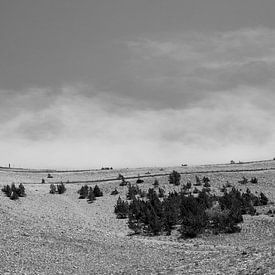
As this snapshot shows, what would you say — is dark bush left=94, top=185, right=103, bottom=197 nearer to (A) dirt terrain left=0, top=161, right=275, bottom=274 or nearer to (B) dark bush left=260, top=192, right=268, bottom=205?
(A) dirt terrain left=0, top=161, right=275, bottom=274

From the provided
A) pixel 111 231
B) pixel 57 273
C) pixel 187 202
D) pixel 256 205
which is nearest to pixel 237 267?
pixel 57 273

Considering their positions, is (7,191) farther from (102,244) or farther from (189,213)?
(102,244)

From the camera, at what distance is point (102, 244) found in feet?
83.3

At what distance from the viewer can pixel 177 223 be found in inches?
1334

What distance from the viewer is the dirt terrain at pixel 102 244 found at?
19.6 m

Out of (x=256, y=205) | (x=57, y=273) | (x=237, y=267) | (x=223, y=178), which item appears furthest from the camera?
(x=223, y=178)

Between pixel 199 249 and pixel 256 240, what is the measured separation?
4706mm

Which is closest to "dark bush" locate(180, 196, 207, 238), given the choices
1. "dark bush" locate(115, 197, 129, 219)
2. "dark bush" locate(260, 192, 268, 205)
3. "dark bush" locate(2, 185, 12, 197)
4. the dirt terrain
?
the dirt terrain

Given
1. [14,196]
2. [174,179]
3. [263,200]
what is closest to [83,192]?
[14,196]

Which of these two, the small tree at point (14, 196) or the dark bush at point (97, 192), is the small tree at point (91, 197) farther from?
the small tree at point (14, 196)

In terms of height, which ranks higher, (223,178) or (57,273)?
(223,178)

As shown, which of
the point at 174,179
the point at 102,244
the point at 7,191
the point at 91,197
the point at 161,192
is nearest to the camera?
the point at 102,244

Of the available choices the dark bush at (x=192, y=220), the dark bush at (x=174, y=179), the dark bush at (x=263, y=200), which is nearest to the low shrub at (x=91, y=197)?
the dark bush at (x=174, y=179)

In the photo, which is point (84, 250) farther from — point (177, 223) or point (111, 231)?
point (177, 223)
